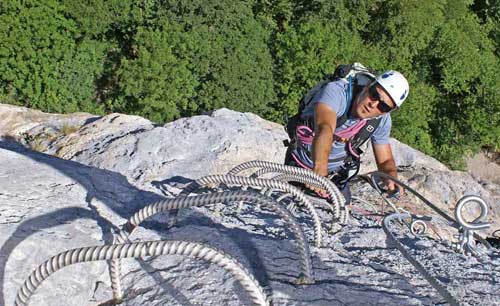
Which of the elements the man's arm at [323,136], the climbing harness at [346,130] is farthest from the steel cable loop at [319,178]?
the climbing harness at [346,130]

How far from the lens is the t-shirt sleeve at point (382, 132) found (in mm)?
4607

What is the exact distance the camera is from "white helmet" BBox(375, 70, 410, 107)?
4117mm

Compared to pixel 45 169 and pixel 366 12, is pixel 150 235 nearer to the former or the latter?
pixel 45 169

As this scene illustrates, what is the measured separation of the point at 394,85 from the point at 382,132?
60 cm

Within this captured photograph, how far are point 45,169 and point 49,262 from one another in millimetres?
1769

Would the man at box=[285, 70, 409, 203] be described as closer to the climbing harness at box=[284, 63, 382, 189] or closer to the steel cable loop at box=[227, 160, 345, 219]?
the climbing harness at box=[284, 63, 382, 189]

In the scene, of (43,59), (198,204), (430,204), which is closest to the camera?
(198,204)

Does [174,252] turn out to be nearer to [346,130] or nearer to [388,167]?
[346,130]

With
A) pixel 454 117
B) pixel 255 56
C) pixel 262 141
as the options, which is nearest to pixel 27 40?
pixel 255 56

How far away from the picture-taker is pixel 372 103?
4191mm

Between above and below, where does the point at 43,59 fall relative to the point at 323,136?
above

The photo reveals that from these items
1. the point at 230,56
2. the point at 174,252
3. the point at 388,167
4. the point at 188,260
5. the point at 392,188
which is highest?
the point at 230,56

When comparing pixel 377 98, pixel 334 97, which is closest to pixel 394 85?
pixel 377 98

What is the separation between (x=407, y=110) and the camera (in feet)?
68.1
